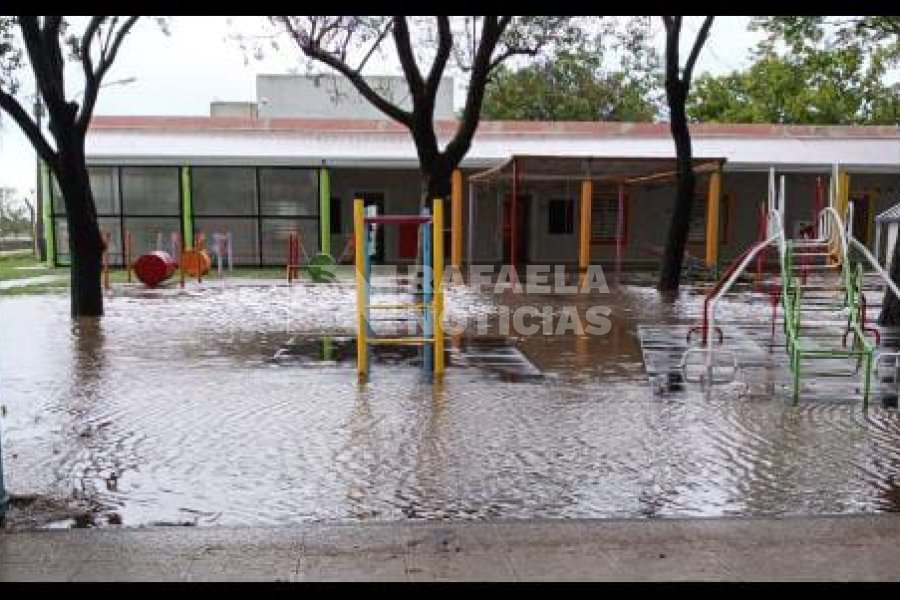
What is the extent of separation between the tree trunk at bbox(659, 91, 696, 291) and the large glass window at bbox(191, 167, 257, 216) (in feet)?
40.4

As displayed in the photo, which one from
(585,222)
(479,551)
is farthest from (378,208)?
(479,551)

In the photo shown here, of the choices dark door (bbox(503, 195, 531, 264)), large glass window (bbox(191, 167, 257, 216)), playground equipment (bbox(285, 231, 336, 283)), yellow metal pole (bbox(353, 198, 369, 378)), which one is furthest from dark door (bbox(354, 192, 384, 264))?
yellow metal pole (bbox(353, 198, 369, 378))

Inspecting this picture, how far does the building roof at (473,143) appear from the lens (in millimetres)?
23797

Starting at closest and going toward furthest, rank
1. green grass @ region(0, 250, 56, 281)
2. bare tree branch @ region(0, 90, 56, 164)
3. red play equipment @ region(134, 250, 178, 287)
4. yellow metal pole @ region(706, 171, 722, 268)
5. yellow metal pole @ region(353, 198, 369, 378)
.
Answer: yellow metal pole @ region(353, 198, 369, 378) → bare tree branch @ region(0, 90, 56, 164) → red play equipment @ region(134, 250, 178, 287) → green grass @ region(0, 250, 56, 281) → yellow metal pole @ region(706, 171, 722, 268)

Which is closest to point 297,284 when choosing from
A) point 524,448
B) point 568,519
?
point 524,448

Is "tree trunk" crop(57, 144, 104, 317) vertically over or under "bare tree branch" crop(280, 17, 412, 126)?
under

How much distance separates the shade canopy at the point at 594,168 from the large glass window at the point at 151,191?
8.57 m

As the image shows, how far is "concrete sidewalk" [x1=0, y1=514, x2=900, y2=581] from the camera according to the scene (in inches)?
154

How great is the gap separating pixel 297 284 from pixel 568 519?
15065 mm

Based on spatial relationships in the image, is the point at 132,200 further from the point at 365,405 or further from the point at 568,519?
the point at 568,519

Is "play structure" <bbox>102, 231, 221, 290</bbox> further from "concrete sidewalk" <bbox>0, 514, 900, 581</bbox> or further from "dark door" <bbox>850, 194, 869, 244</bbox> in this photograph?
"dark door" <bbox>850, 194, 869, 244</bbox>

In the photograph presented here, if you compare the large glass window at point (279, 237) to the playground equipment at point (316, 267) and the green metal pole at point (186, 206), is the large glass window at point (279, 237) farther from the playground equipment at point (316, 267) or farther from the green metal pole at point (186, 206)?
the playground equipment at point (316, 267)

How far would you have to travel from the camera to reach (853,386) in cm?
852

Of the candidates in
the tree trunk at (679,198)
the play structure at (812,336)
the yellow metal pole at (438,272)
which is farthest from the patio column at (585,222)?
the yellow metal pole at (438,272)
